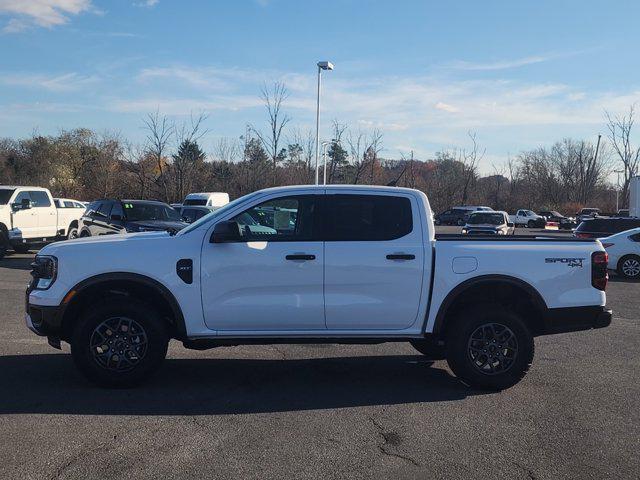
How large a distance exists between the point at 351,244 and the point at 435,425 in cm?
183

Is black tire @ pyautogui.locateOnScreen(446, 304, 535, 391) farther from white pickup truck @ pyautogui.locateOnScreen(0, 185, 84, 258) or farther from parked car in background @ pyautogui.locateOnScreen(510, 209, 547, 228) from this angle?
parked car in background @ pyautogui.locateOnScreen(510, 209, 547, 228)

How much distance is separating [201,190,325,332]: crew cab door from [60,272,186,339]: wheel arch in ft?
1.03

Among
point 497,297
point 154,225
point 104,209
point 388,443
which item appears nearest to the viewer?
point 388,443

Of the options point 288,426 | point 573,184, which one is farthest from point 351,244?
point 573,184

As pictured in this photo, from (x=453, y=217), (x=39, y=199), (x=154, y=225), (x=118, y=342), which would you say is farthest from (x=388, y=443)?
(x=453, y=217)

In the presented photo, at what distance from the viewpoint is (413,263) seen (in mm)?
6098

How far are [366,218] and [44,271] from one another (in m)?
3.11

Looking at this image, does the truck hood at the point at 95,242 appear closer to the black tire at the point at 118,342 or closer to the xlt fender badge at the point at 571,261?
the black tire at the point at 118,342

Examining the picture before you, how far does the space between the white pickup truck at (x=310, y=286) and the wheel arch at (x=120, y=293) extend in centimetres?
1

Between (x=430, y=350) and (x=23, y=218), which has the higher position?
(x=23, y=218)

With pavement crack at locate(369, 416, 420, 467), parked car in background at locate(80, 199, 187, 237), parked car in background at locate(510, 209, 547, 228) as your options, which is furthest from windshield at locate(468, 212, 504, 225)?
parked car in background at locate(510, 209, 547, 228)

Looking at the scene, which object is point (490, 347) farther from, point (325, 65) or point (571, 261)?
point (325, 65)

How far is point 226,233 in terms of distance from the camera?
590 centimetres

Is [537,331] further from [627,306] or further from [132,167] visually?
[132,167]
